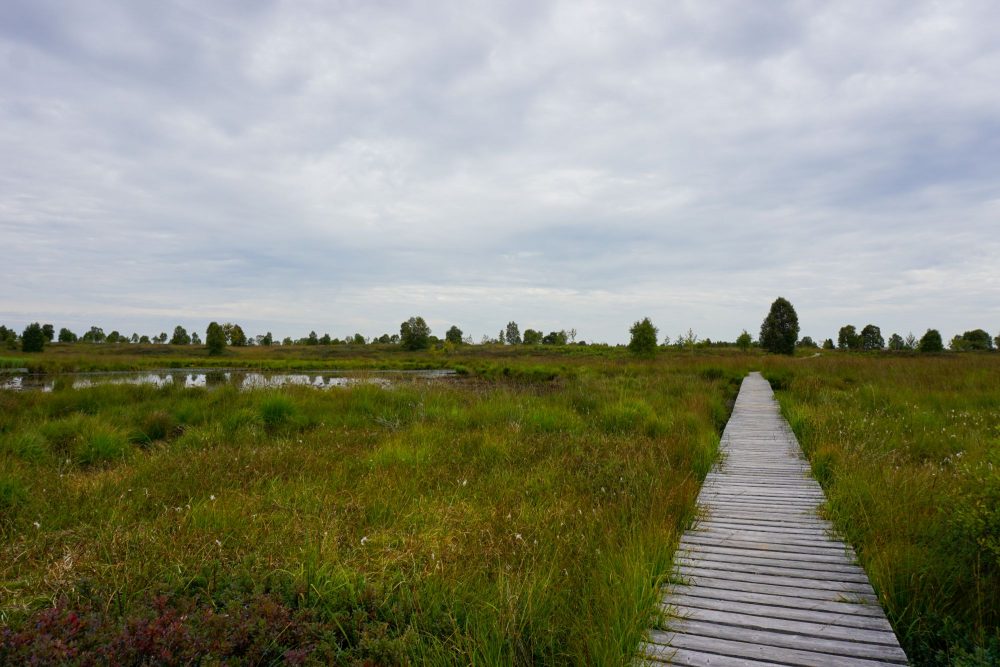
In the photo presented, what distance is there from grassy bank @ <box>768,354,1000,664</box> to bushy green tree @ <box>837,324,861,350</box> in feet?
212

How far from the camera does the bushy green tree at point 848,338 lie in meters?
63.4

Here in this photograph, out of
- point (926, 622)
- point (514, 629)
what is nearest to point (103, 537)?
point (514, 629)

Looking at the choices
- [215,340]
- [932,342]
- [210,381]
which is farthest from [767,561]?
[215,340]

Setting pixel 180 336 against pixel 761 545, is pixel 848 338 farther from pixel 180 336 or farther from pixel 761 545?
pixel 180 336

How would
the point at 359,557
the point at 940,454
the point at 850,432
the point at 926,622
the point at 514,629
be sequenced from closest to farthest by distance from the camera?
the point at 514,629 → the point at 926,622 → the point at 359,557 → the point at 940,454 → the point at 850,432

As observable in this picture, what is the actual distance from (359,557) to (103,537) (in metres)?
2.05

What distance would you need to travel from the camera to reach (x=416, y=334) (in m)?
69.6

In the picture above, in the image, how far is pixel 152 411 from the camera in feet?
36.5

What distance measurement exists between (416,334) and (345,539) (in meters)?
66.1

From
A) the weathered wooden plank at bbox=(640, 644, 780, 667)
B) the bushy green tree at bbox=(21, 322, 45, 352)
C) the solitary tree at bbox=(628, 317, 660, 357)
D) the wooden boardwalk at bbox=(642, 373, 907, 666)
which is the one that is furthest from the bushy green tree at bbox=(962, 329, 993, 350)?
the bushy green tree at bbox=(21, 322, 45, 352)

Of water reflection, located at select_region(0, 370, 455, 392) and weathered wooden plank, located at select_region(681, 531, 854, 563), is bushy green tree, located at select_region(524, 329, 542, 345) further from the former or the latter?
weathered wooden plank, located at select_region(681, 531, 854, 563)

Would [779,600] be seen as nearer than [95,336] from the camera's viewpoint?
Yes

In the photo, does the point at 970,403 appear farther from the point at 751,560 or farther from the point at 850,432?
the point at 751,560

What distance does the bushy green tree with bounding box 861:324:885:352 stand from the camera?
6538 cm
